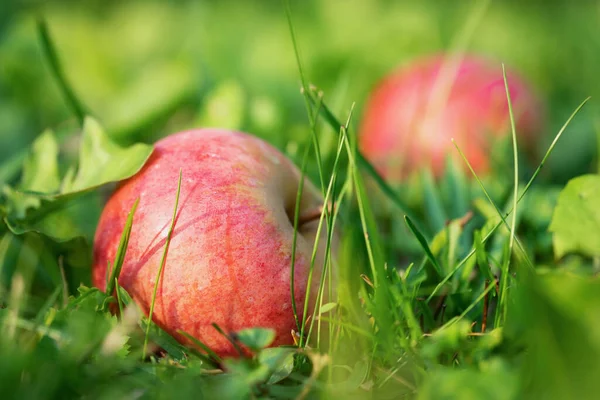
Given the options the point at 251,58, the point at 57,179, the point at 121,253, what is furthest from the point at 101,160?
the point at 251,58

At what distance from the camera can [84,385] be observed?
78 cm

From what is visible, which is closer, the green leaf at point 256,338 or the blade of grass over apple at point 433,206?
the green leaf at point 256,338

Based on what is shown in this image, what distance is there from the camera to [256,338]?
0.84 m

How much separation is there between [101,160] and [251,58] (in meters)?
1.43

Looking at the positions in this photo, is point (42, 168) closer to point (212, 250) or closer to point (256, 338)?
point (212, 250)

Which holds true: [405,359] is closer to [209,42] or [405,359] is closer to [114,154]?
[114,154]

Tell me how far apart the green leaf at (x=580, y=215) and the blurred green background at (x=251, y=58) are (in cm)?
64

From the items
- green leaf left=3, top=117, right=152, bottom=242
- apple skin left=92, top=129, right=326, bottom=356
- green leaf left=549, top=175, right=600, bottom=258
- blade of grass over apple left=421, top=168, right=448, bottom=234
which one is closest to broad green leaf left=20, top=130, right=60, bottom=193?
green leaf left=3, top=117, right=152, bottom=242

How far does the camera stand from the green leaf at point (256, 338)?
0.84m

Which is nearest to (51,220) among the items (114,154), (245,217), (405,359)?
(114,154)

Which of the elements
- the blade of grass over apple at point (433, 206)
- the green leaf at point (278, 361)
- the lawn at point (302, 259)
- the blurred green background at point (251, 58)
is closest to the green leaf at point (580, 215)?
the lawn at point (302, 259)

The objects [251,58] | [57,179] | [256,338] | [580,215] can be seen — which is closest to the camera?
[256,338]

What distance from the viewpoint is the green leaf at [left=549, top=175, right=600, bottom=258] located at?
3.54 ft

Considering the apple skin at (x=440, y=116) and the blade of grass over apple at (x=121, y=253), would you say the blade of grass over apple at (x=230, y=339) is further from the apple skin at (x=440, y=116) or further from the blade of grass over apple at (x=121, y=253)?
the apple skin at (x=440, y=116)
